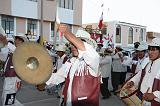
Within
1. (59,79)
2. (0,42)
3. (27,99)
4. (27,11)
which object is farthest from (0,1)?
(59,79)

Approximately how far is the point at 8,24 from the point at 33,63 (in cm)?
2004

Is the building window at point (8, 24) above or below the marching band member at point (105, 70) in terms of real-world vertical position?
above

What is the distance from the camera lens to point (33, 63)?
3.64m

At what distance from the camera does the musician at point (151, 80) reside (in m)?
4.04

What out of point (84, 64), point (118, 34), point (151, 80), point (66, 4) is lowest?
point (151, 80)

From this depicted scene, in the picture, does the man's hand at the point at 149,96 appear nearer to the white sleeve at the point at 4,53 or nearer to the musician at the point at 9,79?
the musician at the point at 9,79

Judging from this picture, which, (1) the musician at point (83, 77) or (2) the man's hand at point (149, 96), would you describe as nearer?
(1) the musician at point (83, 77)

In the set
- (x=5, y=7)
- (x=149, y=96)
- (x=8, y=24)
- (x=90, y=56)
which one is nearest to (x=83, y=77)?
(x=90, y=56)

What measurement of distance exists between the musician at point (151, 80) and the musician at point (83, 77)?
773 mm

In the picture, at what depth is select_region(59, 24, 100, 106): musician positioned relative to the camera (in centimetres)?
372


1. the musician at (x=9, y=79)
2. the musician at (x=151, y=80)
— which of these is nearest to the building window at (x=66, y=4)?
the musician at (x=9, y=79)

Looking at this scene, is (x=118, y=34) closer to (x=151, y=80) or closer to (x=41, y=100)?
(x=41, y=100)

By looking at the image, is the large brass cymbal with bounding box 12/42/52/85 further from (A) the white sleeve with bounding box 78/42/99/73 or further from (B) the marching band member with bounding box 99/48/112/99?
(B) the marching band member with bounding box 99/48/112/99

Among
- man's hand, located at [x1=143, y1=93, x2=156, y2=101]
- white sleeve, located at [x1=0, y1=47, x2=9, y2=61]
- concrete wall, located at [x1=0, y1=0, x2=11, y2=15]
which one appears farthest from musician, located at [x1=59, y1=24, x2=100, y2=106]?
concrete wall, located at [x1=0, y1=0, x2=11, y2=15]
